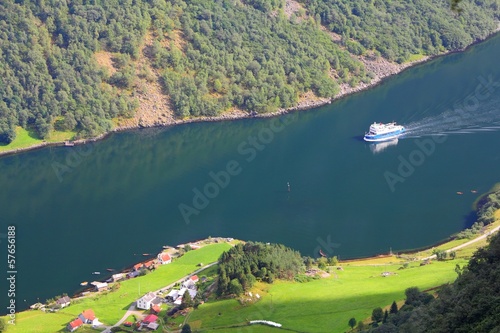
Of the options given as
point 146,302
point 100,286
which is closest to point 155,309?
point 146,302

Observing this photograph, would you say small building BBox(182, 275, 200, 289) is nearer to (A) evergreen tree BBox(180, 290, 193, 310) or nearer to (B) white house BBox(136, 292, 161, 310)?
(B) white house BBox(136, 292, 161, 310)

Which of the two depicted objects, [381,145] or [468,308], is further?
[381,145]

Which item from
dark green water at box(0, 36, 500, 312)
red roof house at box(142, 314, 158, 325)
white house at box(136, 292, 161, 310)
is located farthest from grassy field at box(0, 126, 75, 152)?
red roof house at box(142, 314, 158, 325)

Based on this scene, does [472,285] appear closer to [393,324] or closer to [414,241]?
[393,324]

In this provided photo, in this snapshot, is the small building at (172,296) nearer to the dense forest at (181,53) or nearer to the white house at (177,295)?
the white house at (177,295)

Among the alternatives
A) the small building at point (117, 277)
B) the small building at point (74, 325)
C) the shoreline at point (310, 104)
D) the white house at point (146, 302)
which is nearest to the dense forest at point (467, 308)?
the white house at point (146, 302)

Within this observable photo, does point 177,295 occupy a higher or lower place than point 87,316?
higher

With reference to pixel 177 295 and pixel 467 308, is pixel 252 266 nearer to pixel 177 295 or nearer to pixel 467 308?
pixel 177 295
